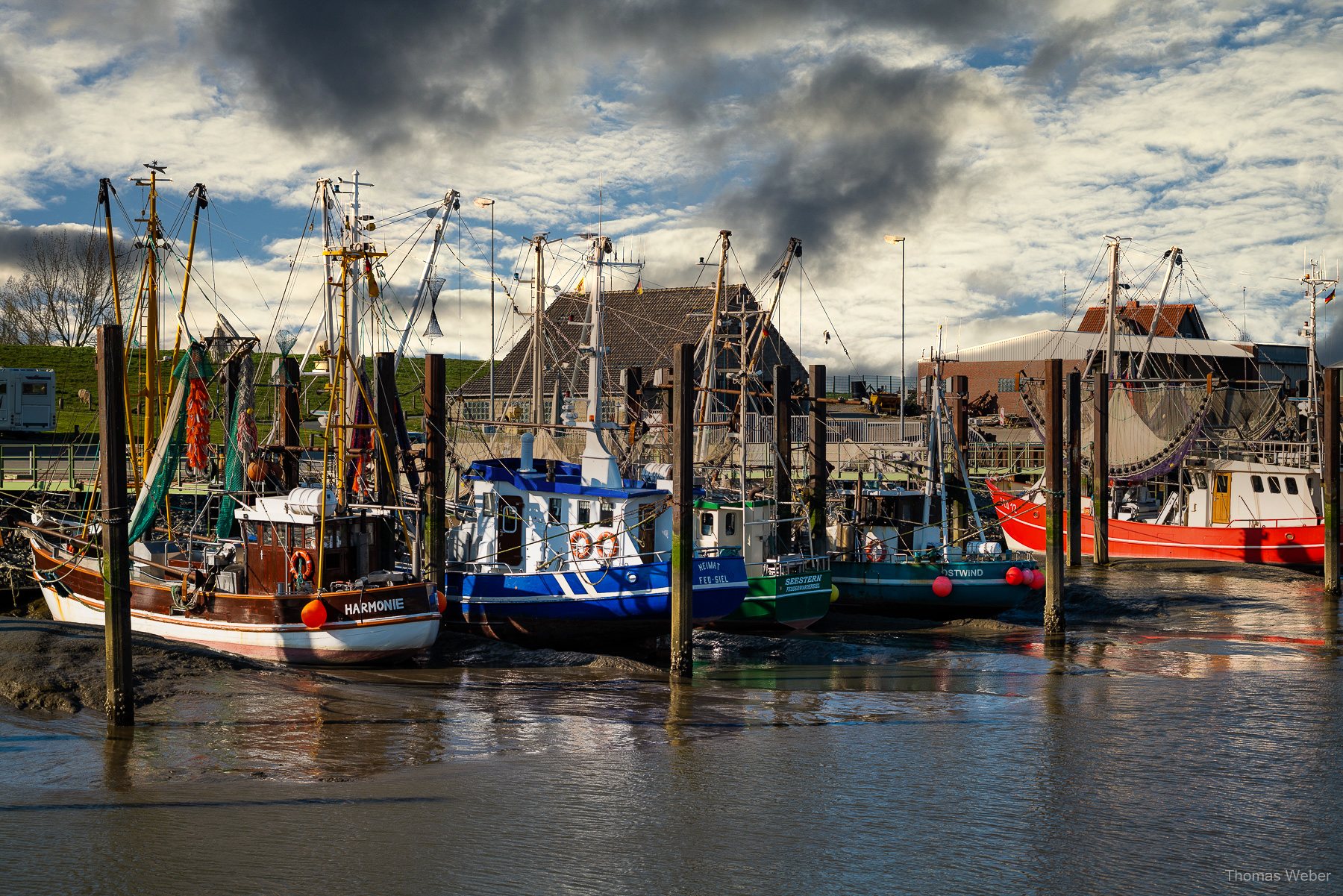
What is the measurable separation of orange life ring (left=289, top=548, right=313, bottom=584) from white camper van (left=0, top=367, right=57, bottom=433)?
112 ft

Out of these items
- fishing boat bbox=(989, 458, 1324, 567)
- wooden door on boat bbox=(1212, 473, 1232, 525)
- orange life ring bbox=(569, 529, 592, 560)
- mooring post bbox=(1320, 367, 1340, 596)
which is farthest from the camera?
wooden door on boat bbox=(1212, 473, 1232, 525)

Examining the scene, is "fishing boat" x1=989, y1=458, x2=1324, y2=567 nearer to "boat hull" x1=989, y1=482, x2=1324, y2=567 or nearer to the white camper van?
"boat hull" x1=989, y1=482, x2=1324, y2=567

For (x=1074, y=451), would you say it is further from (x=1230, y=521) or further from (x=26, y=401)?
(x=26, y=401)

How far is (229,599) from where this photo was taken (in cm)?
2261

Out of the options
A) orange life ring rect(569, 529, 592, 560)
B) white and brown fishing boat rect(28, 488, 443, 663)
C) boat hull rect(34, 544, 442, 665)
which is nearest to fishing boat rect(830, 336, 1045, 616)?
orange life ring rect(569, 529, 592, 560)

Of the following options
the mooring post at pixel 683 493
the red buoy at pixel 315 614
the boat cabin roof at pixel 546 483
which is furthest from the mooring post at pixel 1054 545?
the red buoy at pixel 315 614

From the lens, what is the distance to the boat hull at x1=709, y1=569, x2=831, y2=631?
26.9 m

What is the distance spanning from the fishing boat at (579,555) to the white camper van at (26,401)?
31.9 meters

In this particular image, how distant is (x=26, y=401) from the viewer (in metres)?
51.3

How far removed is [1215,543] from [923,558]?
15.4 metres

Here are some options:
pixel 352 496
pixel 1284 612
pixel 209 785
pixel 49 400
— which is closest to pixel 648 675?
pixel 352 496

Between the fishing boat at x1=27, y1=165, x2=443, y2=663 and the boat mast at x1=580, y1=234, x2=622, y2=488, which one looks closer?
the fishing boat at x1=27, y1=165, x2=443, y2=663

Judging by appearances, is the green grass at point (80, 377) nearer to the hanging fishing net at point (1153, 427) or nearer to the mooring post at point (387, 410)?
the hanging fishing net at point (1153, 427)

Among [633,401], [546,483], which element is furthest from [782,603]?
→ [633,401]
